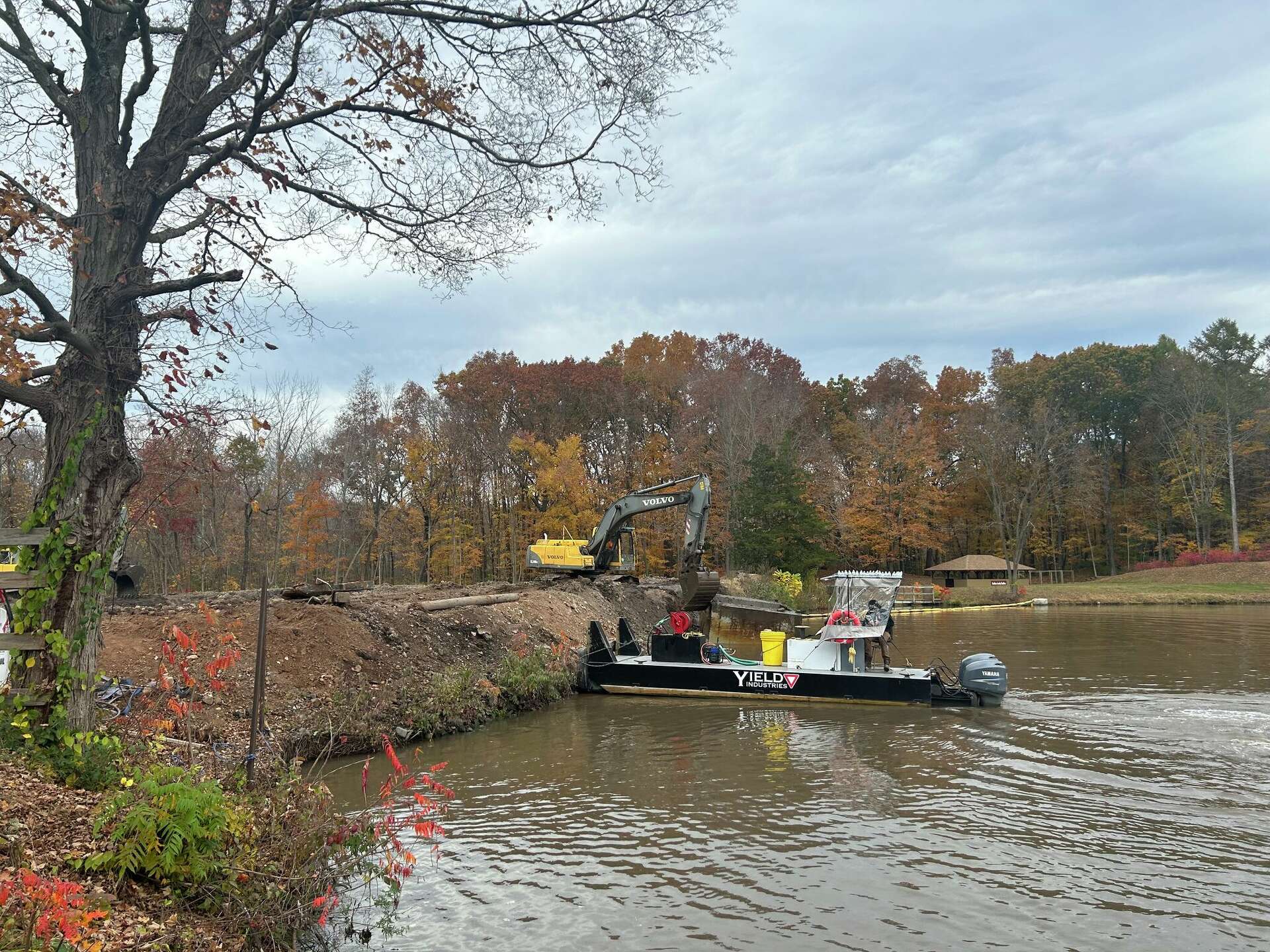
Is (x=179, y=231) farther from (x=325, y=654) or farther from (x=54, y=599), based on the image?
(x=325, y=654)

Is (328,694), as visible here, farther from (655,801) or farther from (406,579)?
(406,579)

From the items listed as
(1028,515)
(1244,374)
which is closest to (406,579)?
(1028,515)

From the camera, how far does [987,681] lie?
1531 cm

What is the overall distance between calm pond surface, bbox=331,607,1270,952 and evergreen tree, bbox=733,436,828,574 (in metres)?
27.4

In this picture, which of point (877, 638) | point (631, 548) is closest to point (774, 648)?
point (877, 638)

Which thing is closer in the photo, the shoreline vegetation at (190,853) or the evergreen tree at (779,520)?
the shoreline vegetation at (190,853)

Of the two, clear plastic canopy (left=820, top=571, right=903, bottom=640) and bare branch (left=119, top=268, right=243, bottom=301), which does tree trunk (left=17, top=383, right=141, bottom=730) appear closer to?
bare branch (left=119, top=268, right=243, bottom=301)

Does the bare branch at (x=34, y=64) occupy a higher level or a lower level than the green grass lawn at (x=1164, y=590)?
higher

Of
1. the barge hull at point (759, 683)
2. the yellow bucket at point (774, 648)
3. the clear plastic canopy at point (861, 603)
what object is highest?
the clear plastic canopy at point (861, 603)

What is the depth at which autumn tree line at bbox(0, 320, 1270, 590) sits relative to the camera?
4344cm

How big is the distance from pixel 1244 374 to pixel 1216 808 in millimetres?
60826

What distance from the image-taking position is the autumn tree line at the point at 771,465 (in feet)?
143

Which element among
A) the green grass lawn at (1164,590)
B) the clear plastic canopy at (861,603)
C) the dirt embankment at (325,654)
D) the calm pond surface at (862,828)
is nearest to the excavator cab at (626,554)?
the dirt embankment at (325,654)

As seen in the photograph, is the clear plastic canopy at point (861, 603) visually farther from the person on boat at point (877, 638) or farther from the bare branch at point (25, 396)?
the bare branch at point (25, 396)
